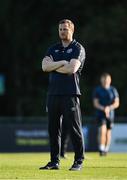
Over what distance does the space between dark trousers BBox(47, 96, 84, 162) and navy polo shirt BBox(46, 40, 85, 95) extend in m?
0.11

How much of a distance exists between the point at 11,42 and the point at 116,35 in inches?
264

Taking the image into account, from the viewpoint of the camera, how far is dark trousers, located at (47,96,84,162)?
481 inches

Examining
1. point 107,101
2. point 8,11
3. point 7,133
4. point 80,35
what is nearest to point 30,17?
point 8,11

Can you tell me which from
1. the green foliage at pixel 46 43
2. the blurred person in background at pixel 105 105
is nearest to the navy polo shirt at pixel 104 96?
the blurred person in background at pixel 105 105

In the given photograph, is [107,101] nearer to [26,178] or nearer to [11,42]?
[26,178]

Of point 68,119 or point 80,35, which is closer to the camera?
point 68,119

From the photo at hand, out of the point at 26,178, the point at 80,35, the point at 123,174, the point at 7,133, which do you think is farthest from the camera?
the point at 80,35

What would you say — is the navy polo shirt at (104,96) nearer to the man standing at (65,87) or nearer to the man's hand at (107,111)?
the man's hand at (107,111)

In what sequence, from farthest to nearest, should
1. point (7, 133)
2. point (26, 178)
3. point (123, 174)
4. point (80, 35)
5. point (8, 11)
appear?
point (8, 11) → point (80, 35) → point (7, 133) → point (123, 174) → point (26, 178)

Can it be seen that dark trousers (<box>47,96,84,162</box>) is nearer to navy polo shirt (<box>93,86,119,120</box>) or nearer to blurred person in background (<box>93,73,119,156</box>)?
blurred person in background (<box>93,73,119,156</box>)

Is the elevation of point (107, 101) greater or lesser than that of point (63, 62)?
lesser

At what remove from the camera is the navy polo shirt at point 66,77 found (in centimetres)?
1217

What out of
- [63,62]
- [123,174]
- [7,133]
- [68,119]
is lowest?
[7,133]

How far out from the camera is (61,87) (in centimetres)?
1218
